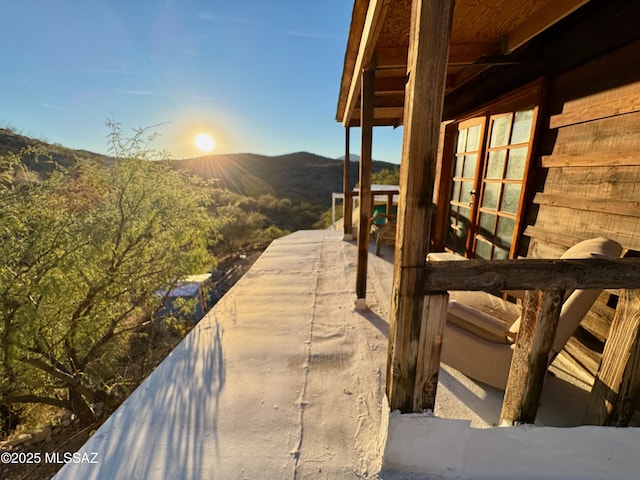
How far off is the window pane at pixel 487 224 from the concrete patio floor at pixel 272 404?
1.50 m

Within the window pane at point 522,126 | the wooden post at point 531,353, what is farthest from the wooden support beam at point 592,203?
the wooden post at point 531,353

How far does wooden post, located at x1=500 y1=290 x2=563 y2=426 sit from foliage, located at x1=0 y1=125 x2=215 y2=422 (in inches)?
206

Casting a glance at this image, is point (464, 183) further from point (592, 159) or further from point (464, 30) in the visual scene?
point (464, 30)

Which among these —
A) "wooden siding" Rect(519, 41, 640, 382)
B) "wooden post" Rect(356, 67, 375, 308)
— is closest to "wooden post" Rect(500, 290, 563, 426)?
"wooden siding" Rect(519, 41, 640, 382)

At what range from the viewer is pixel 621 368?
1017mm

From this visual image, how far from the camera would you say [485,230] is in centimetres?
295

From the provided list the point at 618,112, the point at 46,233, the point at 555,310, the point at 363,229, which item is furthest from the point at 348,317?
the point at 46,233

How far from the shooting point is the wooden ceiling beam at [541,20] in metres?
1.41

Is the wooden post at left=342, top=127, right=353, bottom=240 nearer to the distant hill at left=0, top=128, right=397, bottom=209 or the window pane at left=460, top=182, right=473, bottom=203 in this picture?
the window pane at left=460, top=182, right=473, bottom=203

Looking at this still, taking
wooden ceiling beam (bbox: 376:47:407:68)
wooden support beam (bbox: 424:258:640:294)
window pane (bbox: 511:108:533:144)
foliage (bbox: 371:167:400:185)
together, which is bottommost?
wooden support beam (bbox: 424:258:640:294)

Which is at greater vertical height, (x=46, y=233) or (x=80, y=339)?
(x=46, y=233)

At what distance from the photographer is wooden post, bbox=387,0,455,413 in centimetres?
79

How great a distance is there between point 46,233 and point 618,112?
6.05m

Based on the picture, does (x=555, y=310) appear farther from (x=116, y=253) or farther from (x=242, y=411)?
(x=116, y=253)
